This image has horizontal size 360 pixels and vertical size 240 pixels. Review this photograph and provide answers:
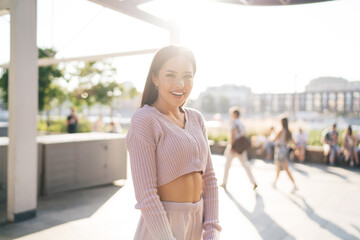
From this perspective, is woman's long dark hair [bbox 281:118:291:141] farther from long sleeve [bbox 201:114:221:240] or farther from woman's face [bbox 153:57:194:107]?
woman's face [bbox 153:57:194:107]

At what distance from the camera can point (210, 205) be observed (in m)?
1.66

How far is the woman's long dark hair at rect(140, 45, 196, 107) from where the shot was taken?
59.9 inches

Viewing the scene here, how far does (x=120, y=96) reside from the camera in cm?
2155

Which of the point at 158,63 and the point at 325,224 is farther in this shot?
the point at 325,224

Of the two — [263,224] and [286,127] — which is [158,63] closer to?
[263,224]

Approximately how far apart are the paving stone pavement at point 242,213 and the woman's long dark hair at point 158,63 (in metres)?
3.36

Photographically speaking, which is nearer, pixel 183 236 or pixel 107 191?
pixel 183 236

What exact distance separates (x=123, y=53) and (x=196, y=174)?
5.39m

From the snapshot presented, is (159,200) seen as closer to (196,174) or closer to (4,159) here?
(196,174)

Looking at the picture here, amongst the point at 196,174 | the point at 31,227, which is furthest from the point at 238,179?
the point at 196,174

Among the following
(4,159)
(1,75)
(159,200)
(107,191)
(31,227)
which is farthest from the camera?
(1,75)

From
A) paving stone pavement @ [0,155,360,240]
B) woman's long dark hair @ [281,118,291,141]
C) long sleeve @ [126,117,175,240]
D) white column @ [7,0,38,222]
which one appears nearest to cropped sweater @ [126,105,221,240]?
long sleeve @ [126,117,175,240]

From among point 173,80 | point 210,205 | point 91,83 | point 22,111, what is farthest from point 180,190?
point 91,83

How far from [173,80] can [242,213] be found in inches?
180
